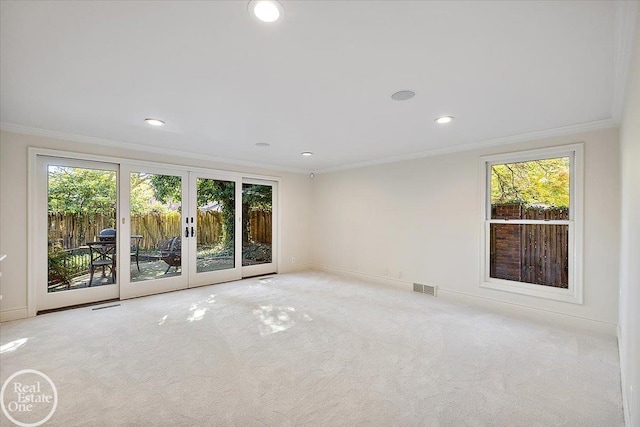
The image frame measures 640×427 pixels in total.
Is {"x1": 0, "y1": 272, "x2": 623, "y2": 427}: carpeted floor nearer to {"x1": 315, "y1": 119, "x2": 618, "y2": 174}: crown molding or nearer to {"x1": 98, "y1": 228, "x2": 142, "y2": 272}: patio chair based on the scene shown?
{"x1": 98, "y1": 228, "x2": 142, "y2": 272}: patio chair

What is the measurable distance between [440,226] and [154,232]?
15.0 ft

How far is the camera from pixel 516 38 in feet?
5.68

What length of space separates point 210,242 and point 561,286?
5.32 m

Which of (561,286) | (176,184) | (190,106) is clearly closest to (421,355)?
(561,286)

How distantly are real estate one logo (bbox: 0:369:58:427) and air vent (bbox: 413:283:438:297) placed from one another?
175 inches

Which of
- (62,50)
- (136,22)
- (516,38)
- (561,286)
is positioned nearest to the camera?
(136,22)

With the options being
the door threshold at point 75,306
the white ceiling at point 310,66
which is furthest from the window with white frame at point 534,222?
the door threshold at point 75,306

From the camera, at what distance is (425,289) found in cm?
471

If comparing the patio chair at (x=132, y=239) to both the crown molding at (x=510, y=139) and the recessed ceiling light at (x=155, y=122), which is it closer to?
the recessed ceiling light at (x=155, y=122)

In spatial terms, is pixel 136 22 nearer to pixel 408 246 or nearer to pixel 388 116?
pixel 388 116

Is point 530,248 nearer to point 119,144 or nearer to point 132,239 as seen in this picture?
point 132,239

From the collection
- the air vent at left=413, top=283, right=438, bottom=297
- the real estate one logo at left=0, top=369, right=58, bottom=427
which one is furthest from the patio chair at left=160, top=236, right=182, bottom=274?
the air vent at left=413, top=283, right=438, bottom=297

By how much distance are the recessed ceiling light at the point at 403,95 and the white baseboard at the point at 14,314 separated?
195 inches

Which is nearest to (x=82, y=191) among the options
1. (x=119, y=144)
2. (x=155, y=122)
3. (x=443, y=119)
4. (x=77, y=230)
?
(x=77, y=230)
